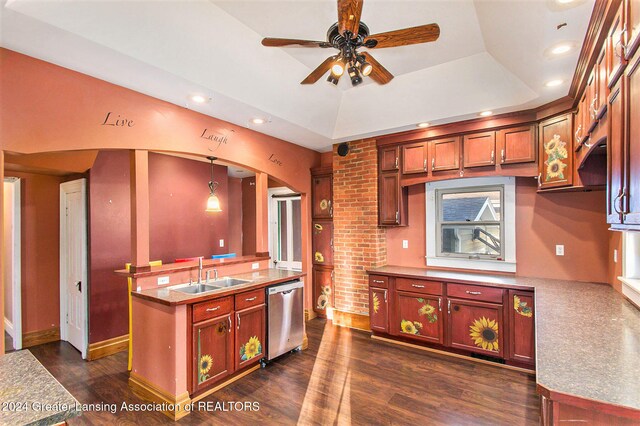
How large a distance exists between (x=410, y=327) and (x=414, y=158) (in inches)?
86.3

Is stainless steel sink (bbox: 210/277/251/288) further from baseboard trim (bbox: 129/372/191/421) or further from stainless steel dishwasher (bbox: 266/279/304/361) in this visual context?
baseboard trim (bbox: 129/372/191/421)

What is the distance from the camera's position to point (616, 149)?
1445 mm

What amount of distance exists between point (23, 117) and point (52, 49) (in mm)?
518

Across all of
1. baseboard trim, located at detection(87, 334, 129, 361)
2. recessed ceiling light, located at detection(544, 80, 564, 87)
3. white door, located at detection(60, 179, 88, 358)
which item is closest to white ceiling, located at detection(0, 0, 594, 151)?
recessed ceiling light, located at detection(544, 80, 564, 87)

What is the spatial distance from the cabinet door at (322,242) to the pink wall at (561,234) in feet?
8.36

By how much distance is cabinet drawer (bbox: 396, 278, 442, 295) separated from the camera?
3.61 meters

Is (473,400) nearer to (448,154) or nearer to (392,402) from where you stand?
(392,402)

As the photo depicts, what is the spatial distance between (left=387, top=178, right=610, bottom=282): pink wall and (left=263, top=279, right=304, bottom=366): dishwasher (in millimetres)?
2685

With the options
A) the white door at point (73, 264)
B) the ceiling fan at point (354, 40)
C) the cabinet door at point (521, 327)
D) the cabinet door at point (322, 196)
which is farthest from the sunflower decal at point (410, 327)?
the white door at point (73, 264)

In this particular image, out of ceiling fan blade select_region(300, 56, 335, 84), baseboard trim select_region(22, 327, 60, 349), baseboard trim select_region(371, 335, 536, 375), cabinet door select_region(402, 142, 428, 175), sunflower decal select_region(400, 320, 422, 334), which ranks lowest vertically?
baseboard trim select_region(371, 335, 536, 375)

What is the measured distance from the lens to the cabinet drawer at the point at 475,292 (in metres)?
3.25

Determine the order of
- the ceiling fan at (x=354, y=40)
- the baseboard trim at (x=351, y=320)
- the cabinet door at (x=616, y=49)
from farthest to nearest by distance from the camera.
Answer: the baseboard trim at (x=351, y=320) < the ceiling fan at (x=354, y=40) < the cabinet door at (x=616, y=49)

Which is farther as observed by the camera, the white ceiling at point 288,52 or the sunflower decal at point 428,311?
the sunflower decal at point 428,311

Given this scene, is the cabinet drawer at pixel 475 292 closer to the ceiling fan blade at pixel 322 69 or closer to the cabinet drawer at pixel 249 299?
the cabinet drawer at pixel 249 299
